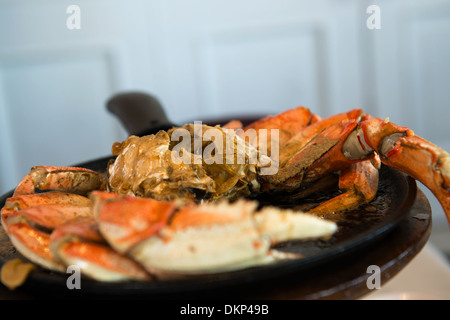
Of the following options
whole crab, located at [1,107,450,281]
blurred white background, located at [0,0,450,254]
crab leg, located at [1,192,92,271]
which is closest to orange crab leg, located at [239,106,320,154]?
whole crab, located at [1,107,450,281]

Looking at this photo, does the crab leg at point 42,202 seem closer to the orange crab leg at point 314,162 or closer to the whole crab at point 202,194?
the whole crab at point 202,194

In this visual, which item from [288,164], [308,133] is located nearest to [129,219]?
[288,164]

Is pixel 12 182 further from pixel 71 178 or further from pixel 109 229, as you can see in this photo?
pixel 109 229

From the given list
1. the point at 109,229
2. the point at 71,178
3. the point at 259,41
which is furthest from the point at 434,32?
the point at 109,229

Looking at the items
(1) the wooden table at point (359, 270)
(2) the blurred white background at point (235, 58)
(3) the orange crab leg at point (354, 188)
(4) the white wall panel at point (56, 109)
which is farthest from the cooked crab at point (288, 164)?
(4) the white wall panel at point (56, 109)

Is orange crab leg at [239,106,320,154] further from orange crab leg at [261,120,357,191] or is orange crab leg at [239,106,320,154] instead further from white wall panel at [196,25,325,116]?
white wall panel at [196,25,325,116]

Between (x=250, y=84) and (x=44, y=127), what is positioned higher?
(x=250, y=84)
